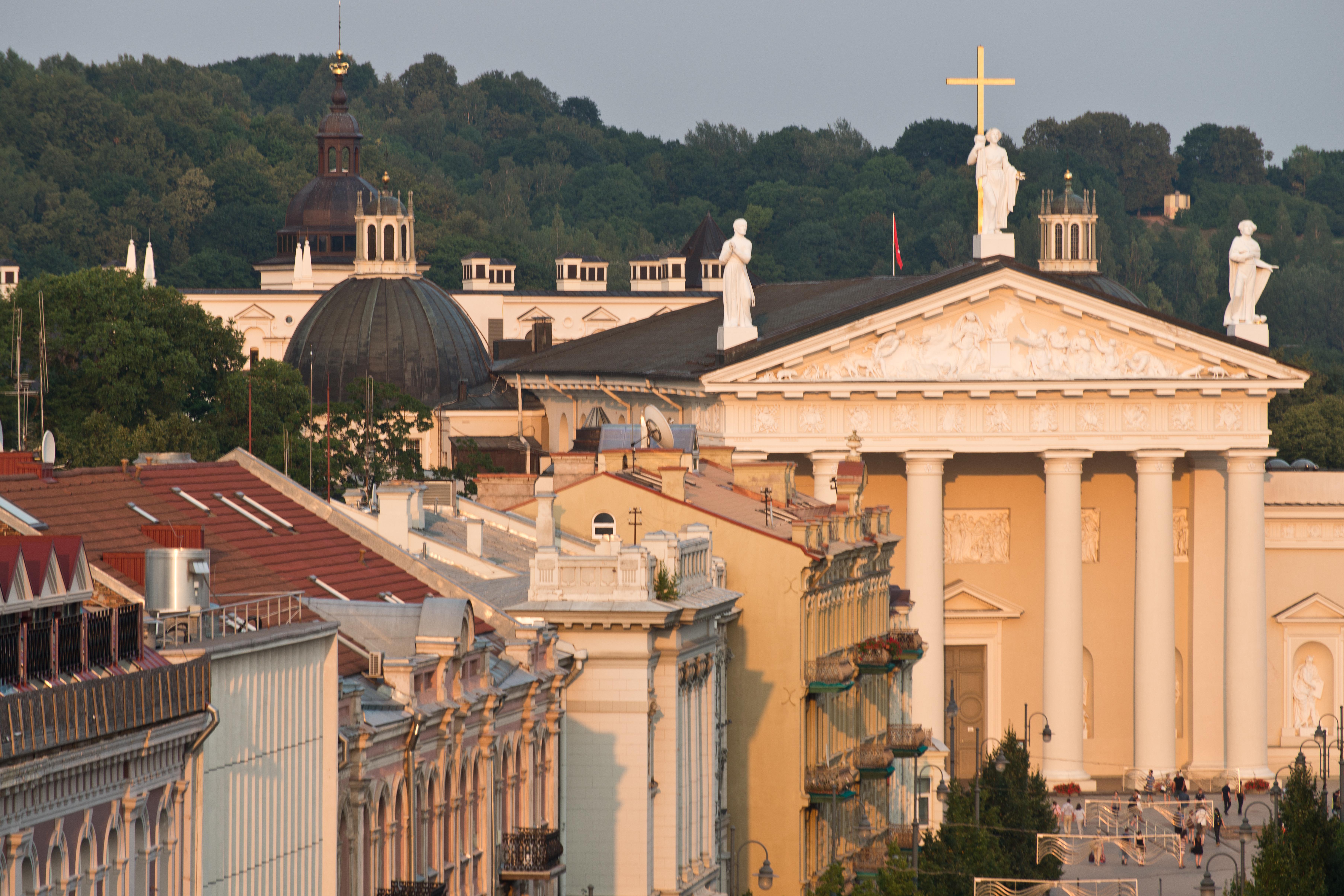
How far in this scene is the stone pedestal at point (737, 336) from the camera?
8331 centimetres

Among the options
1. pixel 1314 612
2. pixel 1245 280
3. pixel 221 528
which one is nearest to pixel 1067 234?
pixel 1245 280

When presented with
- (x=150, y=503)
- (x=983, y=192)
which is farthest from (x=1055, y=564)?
(x=150, y=503)

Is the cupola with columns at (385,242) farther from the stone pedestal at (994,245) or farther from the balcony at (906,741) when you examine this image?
the balcony at (906,741)

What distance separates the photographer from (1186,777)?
85.0 m

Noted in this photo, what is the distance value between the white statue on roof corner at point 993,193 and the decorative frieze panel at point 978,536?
713 centimetres

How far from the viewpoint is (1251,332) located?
86.9 metres

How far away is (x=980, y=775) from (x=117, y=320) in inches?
1508

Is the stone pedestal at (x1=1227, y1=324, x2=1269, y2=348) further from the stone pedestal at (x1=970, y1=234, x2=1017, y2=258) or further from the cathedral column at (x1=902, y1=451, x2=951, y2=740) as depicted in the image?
the cathedral column at (x1=902, y1=451, x2=951, y2=740)

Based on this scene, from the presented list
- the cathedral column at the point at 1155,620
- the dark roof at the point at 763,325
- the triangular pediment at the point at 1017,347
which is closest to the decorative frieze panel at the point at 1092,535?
the cathedral column at the point at 1155,620

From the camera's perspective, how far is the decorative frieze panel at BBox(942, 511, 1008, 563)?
3511 inches

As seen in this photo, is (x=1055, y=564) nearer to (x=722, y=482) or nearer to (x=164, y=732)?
(x=722, y=482)

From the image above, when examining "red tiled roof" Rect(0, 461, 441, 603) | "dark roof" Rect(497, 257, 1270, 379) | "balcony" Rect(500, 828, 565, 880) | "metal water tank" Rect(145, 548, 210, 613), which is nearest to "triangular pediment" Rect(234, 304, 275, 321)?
"dark roof" Rect(497, 257, 1270, 379)

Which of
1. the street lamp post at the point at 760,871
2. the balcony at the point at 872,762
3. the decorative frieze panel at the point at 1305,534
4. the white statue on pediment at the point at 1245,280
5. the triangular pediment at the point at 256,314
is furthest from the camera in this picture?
the triangular pediment at the point at 256,314

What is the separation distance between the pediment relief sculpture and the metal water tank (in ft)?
182
